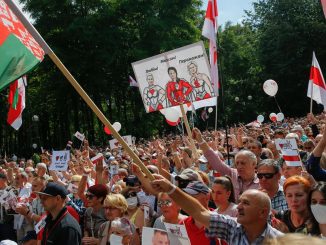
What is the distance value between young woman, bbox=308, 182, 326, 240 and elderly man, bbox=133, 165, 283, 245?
31 cm

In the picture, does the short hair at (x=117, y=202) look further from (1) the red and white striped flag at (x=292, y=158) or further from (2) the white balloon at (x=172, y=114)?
(2) the white balloon at (x=172, y=114)

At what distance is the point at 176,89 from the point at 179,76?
223 millimetres

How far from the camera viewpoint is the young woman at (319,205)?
144 inches

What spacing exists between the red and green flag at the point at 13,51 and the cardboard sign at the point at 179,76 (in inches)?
151

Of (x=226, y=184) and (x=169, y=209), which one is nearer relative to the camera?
(x=169, y=209)

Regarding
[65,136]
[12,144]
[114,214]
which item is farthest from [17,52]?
[12,144]

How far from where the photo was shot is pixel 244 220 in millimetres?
3557

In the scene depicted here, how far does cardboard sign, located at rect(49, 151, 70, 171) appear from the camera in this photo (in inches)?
392

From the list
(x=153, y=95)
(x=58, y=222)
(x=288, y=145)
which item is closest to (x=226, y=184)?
(x=58, y=222)

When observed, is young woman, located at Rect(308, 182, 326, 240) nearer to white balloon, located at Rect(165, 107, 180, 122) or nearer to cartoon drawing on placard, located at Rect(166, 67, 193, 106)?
cartoon drawing on placard, located at Rect(166, 67, 193, 106)

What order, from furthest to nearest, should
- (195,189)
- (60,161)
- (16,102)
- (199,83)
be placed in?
(60,161) < (199,83) < (16,102) < (195,189)

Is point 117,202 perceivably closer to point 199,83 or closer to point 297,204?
point 297,204

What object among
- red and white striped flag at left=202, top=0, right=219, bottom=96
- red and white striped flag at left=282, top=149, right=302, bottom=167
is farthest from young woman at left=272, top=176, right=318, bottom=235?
red and white striped flag at left=202, top=0, right=219, bottom=96

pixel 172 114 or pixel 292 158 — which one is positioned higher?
pixel 172 114
